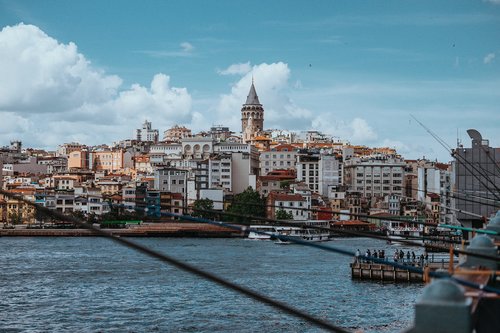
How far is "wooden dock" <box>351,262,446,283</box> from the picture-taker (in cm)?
1574

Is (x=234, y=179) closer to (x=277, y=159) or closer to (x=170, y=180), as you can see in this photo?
(x=170, y=180)

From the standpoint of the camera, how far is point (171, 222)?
3769cm

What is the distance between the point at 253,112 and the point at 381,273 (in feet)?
176

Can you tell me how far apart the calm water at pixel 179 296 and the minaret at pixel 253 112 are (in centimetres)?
4827

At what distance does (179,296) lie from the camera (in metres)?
13.1

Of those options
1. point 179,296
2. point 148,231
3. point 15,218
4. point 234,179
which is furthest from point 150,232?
point 179,296

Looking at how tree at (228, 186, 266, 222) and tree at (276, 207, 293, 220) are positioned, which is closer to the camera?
tree at (276, 207, 293, 220)

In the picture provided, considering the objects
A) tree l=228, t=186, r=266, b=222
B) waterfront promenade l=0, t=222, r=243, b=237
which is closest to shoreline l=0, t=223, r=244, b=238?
waterfront promenade l=0, t=222, r=243, b=237

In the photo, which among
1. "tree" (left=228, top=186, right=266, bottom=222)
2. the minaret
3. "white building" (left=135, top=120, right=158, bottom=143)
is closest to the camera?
"tree" (left=228, top=186, right=266, bottom=222)

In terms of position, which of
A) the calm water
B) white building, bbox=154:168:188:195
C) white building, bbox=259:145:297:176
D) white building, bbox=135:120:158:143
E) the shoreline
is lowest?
the calm water

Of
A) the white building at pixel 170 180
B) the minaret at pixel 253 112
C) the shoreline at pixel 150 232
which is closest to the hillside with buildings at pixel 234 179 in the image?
the white building at pixel 170 180

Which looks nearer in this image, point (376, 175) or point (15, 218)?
point (15, 218)

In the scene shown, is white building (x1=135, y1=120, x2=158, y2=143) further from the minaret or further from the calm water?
the calm water

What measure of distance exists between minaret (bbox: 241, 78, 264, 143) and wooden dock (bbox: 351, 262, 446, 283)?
52404mm
